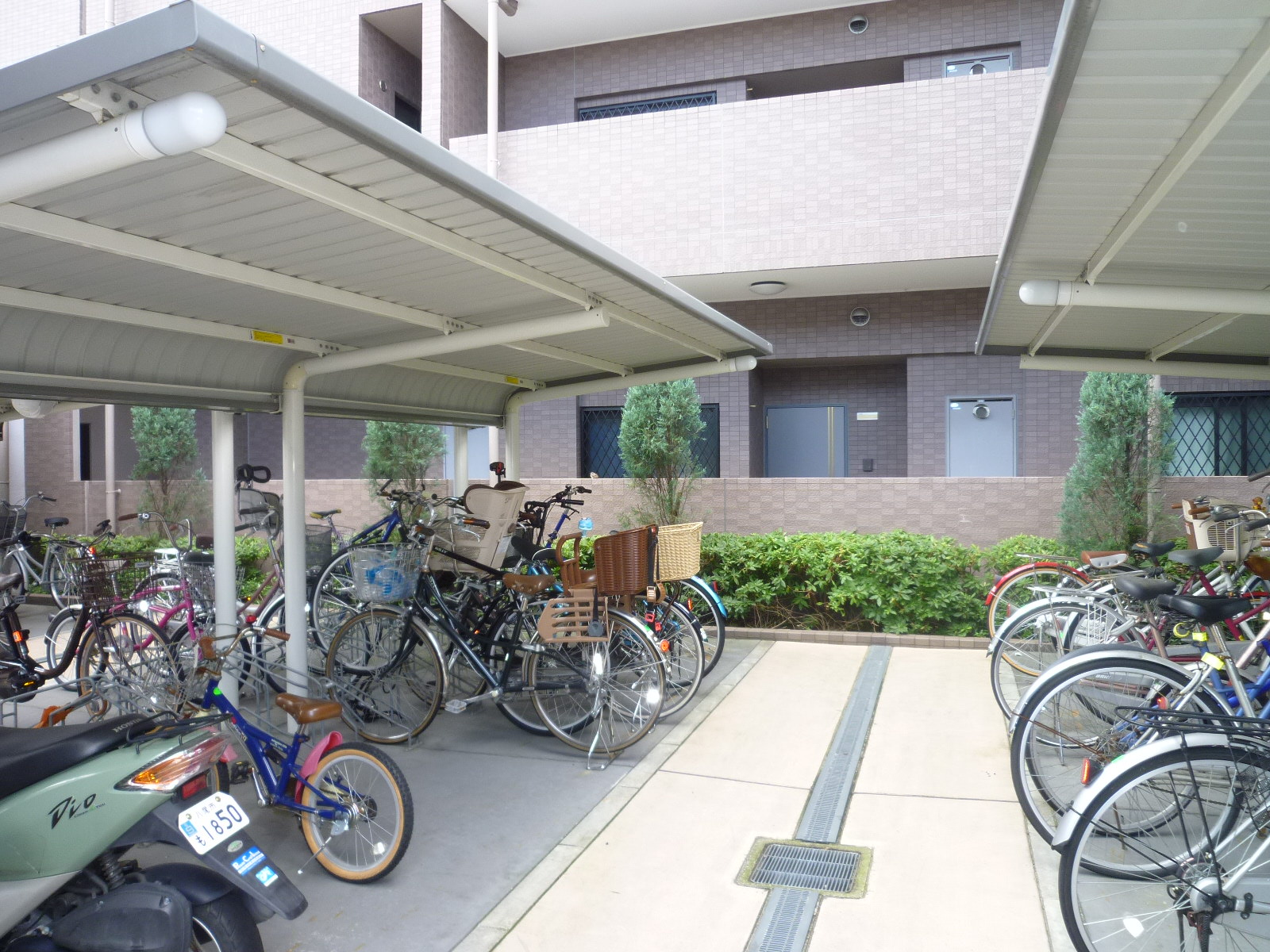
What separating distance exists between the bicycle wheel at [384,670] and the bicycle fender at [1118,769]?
318 cm

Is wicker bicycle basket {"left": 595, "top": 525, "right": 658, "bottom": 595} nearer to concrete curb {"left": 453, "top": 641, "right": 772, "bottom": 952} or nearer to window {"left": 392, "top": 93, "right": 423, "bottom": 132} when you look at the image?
concrete curb {"left": 453, "top": 641, "right": 772, "bottom": 952}

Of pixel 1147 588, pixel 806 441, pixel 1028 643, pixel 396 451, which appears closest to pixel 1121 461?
pixel 1028 643

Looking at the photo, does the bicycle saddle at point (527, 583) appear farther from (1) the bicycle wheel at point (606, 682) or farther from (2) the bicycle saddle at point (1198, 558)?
(2) the bicycle saddle at point (1198, 558)

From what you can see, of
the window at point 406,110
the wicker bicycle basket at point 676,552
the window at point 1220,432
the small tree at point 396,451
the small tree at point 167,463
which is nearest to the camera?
the wicker bicycle basket at point 676,552

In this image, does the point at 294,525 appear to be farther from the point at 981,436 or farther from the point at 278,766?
the point at 981,436

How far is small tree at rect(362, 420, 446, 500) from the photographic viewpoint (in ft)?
37.2

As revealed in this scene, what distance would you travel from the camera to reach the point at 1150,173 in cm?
322

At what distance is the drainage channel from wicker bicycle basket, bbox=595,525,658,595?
136 centimetres

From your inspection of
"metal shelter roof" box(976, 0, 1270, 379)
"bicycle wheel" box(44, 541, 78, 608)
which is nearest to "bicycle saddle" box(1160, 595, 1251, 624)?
"metal shelter roof" box(976, 0, 1270, 379)

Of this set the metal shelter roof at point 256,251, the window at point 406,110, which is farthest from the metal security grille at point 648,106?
the metal shelter roof at point 256,251

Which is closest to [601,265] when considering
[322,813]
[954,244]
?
[322,813]

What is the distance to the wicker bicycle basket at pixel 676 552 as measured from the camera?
5859 mm

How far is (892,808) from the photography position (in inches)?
165

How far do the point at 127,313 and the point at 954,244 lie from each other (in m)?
8.37
